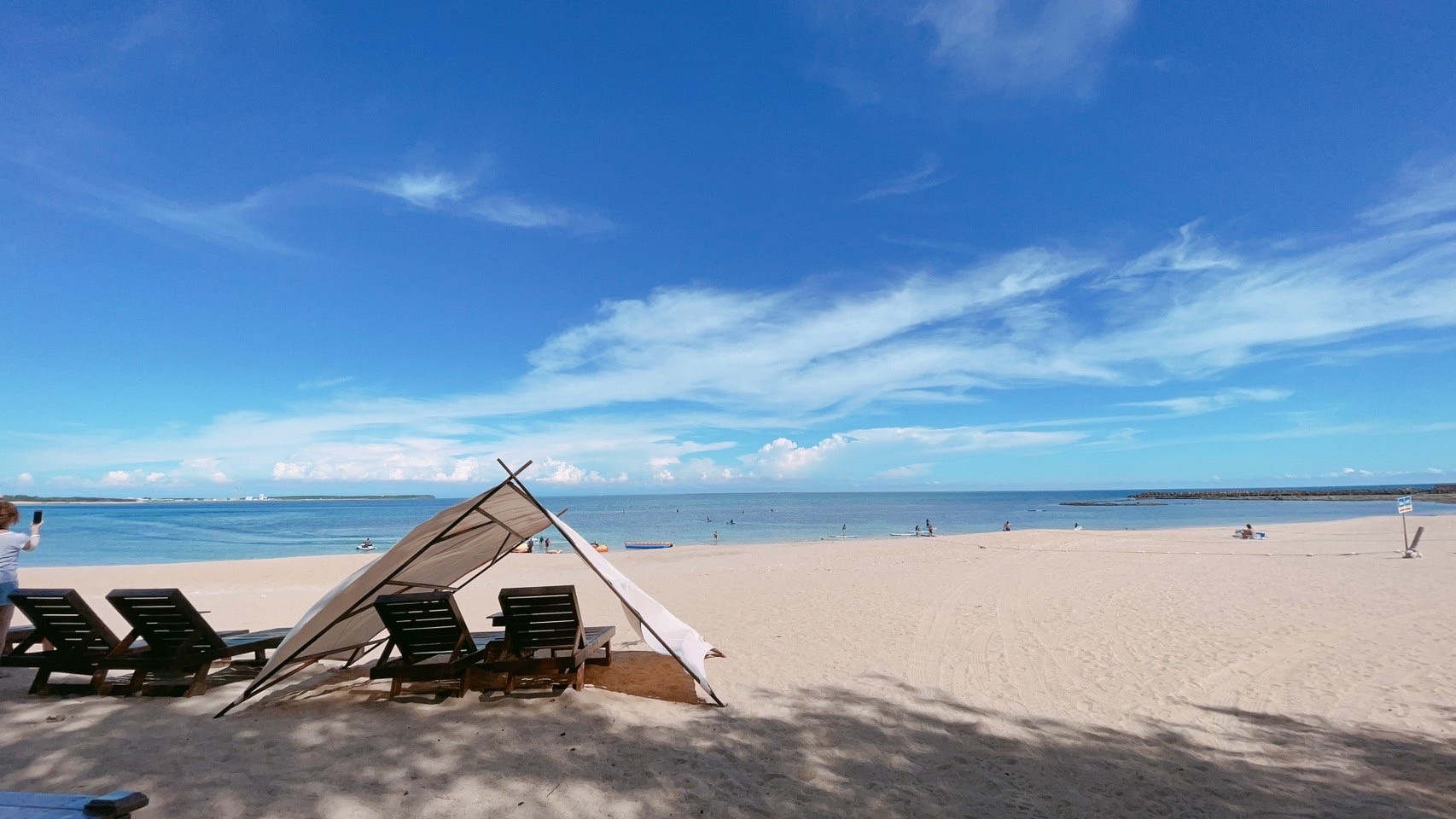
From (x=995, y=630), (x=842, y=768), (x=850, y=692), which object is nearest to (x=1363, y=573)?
(x=995, y=630)

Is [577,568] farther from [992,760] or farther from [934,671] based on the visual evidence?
[992,760]

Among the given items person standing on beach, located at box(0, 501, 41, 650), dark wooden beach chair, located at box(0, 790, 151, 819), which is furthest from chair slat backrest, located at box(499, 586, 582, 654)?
person standing on beach, located at box(0, 501, 41, 650)

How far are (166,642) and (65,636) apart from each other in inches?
36.4

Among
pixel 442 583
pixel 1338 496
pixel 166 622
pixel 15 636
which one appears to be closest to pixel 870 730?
pixel 442 583

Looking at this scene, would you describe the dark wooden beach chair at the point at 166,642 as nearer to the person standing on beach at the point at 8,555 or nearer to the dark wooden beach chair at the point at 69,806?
the person standing on beach at the point at 8,555

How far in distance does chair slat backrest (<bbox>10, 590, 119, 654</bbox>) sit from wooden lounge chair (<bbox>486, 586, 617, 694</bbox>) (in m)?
3.39

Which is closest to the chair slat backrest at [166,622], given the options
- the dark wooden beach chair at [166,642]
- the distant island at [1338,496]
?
the dark wooden beach chair at [166,642]

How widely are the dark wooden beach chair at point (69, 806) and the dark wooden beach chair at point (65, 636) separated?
533 cm

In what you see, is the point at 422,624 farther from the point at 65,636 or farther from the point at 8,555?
the point at 8,555

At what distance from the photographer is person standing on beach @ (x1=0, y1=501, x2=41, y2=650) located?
20.5 feet

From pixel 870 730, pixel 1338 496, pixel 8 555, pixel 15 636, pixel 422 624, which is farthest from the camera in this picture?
pixel 1338 496

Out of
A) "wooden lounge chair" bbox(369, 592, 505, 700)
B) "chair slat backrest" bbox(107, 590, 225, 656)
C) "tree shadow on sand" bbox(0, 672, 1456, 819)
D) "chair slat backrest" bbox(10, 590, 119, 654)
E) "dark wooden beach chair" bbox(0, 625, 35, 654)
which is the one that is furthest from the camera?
"dark wooden beach chair" bbox(0, 625, 35, 654)

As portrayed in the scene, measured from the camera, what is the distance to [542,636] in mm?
6480

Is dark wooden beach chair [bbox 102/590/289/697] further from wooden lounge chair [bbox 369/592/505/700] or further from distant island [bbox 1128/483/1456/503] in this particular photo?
distant island [bbox 1128/483/1456/503]
